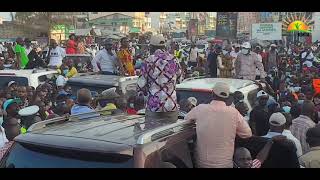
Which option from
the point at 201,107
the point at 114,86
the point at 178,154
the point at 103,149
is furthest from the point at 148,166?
the point at 114,86

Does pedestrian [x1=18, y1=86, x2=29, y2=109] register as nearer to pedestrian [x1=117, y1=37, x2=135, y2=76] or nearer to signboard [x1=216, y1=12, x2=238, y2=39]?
pedestrian [x1=117, y1=37, x2=135, y2=76]

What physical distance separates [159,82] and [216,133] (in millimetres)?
1404

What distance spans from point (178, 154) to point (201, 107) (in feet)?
2.15

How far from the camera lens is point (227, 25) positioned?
2736cm

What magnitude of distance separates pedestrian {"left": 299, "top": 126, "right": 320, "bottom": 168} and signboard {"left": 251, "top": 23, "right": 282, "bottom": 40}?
763 inches

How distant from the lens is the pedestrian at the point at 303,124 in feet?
20.3

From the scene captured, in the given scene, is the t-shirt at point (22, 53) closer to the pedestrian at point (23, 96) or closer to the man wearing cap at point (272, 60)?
the pedestrian at point (23, 96)

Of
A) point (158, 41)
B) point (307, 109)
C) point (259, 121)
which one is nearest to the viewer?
point (158, 41)

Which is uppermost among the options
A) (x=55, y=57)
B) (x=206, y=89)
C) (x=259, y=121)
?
(x=55, y=57)

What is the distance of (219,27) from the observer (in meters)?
27.6

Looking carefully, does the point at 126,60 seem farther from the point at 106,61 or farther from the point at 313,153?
the point at 313,153

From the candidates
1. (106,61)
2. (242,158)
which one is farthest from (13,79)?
(242,158)

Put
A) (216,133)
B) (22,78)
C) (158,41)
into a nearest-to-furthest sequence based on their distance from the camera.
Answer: (216,133) < (158,41) < (22,78)
